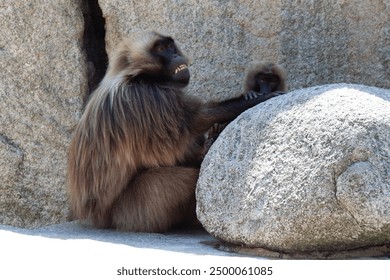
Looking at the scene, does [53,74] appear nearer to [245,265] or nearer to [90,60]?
[90,60]

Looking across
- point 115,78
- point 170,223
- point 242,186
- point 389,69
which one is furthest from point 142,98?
point 389,69

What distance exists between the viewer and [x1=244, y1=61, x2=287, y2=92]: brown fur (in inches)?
201

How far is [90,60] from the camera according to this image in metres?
5.94

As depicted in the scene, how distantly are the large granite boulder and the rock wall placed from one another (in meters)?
1.60

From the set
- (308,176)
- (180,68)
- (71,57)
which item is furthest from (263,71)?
(308,176)

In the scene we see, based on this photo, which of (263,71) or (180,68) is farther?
(263,71)

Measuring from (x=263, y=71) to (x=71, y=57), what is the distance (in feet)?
4.91

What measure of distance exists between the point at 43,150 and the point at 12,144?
0.73 feet

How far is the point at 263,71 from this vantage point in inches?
201

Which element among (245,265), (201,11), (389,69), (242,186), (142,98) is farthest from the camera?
(201,11)

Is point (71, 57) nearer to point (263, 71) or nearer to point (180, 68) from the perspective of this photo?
point (180, 68)

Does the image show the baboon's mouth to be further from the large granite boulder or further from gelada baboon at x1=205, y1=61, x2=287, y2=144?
the large granite boulder

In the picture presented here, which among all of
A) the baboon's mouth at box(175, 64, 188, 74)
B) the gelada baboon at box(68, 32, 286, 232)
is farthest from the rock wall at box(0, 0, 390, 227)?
the gelada baboon at box(68, 32, 286, 232)

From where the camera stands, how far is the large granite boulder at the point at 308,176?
11.2ft
